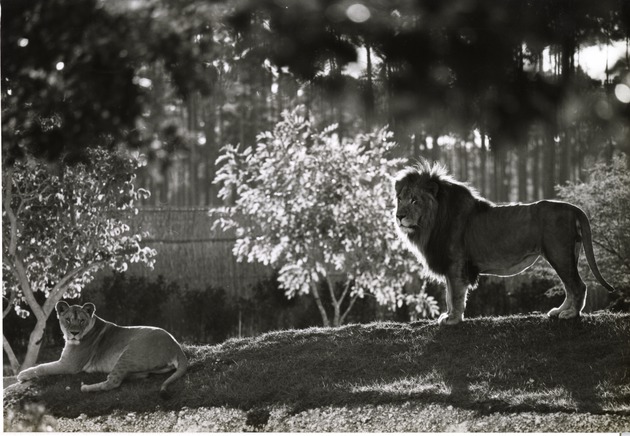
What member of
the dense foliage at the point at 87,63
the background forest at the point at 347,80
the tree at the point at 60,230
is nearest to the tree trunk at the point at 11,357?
the tree at the point at 60,230

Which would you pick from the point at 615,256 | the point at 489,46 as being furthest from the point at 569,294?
the point at 489,46

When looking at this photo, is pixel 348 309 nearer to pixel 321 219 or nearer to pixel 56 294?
pixel 321 219

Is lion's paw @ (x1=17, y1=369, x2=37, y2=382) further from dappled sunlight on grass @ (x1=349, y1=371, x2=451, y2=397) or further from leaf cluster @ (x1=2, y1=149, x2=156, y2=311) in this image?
dappled sunlight on grass @ (x1=349, y1=371, x2=451, y2=397)

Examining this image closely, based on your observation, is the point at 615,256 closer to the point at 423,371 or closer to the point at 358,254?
the point at 423,371

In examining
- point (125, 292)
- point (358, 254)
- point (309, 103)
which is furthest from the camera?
point (358, 254)

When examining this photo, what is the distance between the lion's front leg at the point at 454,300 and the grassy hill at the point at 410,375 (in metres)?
0.06

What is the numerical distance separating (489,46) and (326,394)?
2.06 meters

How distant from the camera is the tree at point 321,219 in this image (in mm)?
6363

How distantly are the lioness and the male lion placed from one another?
4.95 ft

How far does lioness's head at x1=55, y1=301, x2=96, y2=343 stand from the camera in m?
4.94

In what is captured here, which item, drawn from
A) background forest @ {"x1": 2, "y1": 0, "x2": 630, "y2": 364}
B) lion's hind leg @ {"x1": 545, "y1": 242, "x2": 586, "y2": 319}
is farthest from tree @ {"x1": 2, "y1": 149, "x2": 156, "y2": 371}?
lion's hind leg @ {"x1": 545, "y1": 242, "x2": 586, "y2": 319}

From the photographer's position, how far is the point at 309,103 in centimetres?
503

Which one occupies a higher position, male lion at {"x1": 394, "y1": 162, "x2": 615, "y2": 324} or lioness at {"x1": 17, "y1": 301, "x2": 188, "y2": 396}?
male lion at {"x1": 394, "y1": 162, "x2": 615, "y2": 324}

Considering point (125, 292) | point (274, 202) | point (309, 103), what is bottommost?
point (125, 292)
